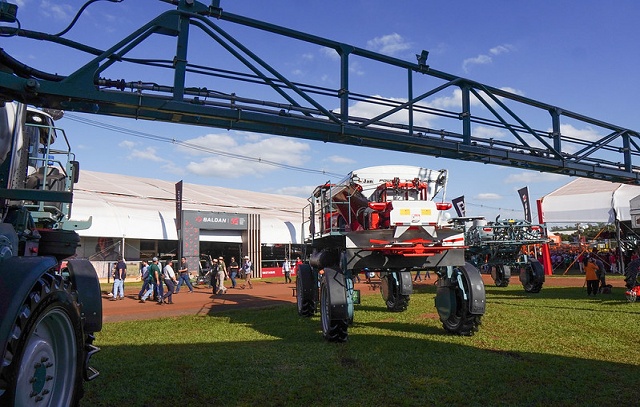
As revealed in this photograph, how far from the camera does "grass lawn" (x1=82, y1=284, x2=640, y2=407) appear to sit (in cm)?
594

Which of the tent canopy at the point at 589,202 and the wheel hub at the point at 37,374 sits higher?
the tent canopy at the point at 589,202

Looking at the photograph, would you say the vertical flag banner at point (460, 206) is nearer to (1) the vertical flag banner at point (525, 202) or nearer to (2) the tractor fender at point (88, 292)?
(1) the vertical flag banner at point (525, 202)

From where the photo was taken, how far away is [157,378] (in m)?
6.81

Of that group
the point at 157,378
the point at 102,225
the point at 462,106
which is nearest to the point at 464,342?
the point at 462,106

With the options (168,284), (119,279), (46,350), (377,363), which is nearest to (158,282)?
(168,284)

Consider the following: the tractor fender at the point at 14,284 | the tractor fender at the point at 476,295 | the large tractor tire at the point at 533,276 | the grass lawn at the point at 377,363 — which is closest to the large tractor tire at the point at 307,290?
the grass lawn at the point at 377,363

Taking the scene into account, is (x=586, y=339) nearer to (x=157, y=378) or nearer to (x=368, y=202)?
(x=368, y=202)

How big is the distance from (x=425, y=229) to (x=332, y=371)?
3327 mm

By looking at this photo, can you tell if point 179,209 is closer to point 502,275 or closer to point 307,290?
point 502,275

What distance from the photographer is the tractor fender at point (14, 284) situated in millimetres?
3207

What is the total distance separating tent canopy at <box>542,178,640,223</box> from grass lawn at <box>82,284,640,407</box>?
22.6 meters

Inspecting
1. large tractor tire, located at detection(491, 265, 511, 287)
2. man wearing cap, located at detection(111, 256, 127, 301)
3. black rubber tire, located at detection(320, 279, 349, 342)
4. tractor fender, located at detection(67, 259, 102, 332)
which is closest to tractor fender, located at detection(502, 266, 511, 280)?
large tractor tire, located at detection(491, 265, 511, 287)

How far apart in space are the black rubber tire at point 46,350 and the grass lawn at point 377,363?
1.77 metres

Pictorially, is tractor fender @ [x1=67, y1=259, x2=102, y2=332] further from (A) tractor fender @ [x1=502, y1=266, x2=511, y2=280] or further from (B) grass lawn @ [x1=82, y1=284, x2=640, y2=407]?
(A) tractor fender @ [x1=502, y1=266, x2=511, y2=280]
